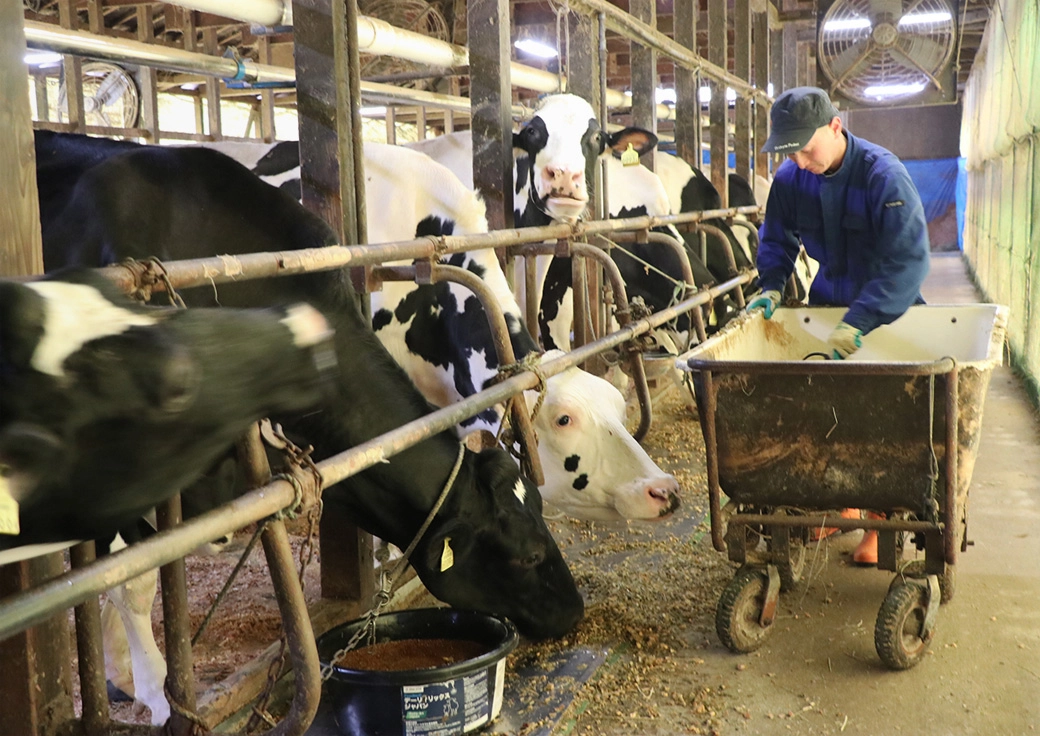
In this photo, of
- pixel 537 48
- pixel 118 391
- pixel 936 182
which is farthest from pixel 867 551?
pixel 936 182

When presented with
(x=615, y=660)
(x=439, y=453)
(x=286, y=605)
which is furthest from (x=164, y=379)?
(x=615, y=660)

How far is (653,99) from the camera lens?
262 inches

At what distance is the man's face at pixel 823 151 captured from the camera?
407 cm

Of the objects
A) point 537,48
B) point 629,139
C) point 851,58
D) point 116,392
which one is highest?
point 537,48

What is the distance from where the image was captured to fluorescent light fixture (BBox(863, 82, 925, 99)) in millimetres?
9805

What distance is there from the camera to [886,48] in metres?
9.52

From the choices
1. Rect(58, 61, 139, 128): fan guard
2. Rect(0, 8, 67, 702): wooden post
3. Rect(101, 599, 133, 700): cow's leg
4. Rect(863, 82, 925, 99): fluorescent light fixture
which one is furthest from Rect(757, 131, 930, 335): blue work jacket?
Rect(58, 61, 139, 128): fan guard

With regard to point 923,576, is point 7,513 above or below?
above

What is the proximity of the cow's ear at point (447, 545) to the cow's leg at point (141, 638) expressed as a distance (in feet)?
2.41

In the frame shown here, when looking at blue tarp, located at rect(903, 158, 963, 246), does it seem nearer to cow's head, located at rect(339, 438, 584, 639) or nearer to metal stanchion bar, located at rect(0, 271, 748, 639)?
cow's head, located at rect(339, 438, 584, 639)

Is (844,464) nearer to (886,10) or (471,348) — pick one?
(471,348)

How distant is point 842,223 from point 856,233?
67 millimetres

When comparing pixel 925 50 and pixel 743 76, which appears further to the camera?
pixel 743 76

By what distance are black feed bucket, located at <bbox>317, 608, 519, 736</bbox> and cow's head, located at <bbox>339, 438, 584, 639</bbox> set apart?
0.22 m
